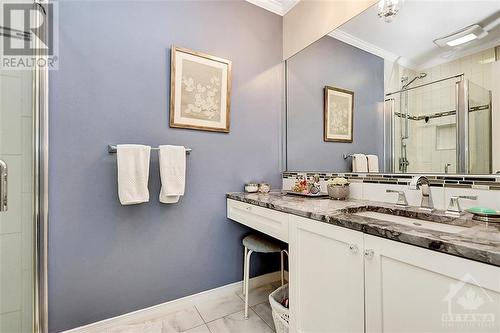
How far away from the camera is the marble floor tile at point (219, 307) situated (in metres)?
1.55

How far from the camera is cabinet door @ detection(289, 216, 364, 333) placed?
2.89 feet

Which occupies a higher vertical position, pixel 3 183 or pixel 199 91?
pixel 199 91

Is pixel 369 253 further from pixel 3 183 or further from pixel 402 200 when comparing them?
pixel 3 183

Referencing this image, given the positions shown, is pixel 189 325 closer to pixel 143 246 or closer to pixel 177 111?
pixel 143 246

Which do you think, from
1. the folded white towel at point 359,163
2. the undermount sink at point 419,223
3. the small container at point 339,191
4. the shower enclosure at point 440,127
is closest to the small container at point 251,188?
the small container at point 339,191

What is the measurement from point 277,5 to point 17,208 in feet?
7.65

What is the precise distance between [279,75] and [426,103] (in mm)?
1222

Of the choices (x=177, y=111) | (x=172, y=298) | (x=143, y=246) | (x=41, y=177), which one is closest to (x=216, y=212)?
(x=143, y=246)

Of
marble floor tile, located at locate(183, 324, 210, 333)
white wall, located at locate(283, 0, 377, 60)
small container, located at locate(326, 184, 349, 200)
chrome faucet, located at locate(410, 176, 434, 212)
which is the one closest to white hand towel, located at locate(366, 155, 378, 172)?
small container, located at locate(326, 184, 349, 200)

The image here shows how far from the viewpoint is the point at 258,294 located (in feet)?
5.97

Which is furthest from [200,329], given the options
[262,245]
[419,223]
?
[419,223]

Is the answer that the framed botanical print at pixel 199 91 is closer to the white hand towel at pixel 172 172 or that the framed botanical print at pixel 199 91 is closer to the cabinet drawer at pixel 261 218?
the white hand towel at pixel 172 172

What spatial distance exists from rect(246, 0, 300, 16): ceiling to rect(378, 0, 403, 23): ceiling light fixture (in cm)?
81

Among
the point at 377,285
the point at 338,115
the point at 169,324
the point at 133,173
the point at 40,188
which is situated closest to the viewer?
the point at 377,285
